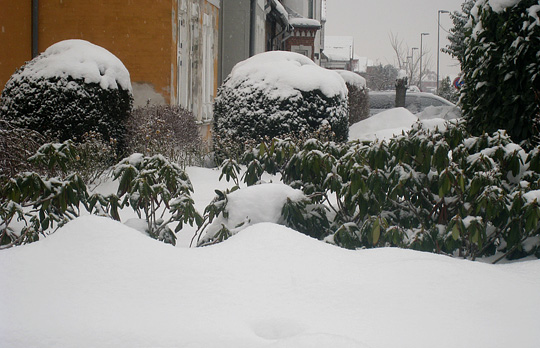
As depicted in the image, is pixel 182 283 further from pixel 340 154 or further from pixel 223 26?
pixel 223 26

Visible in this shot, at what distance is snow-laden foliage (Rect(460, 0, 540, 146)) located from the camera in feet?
15.9

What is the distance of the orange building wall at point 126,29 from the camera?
10953 mm

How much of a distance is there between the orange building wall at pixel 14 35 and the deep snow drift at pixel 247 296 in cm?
834

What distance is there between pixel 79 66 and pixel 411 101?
18.7 meters

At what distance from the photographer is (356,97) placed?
755 inches

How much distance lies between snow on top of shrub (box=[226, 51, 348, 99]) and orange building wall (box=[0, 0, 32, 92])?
149 inches

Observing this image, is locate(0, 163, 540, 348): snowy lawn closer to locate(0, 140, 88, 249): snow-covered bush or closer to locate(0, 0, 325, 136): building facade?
locate(0, 140, 88, 249): snow-covered bush

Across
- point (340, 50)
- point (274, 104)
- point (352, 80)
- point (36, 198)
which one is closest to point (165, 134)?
point (274, 104)

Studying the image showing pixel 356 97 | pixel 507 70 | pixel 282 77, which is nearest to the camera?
pixel 507 70

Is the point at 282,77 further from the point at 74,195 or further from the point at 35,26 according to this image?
the point at 74,195

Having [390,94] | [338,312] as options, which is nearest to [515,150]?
[338,312]

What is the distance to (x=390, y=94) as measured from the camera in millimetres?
26078

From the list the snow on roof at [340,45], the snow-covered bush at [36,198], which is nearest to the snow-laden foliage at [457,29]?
the snow-covered bush at [36,198]

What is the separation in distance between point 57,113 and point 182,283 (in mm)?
6181
